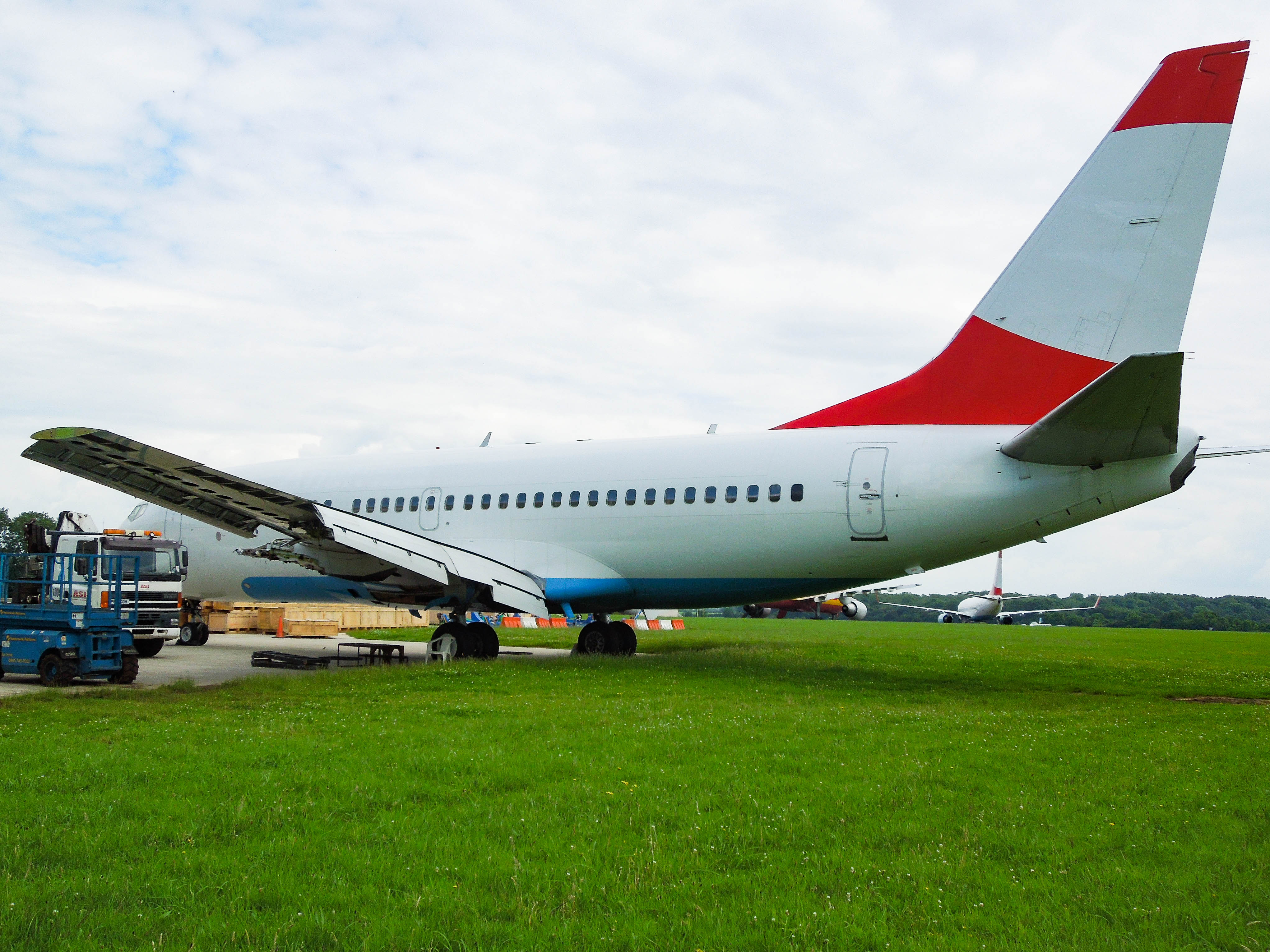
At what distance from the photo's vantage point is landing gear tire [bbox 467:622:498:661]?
17438 mm

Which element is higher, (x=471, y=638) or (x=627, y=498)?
(x=627, y=498)

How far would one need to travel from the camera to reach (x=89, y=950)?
3701 mm

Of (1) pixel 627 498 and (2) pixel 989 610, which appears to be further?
(2) pixel 989 610

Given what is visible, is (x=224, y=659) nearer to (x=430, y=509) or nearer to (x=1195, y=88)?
(x=430, y=509)

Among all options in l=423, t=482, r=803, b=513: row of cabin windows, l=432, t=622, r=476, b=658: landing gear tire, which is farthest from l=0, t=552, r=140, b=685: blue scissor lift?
l=423, t=482, r=803, b=513: row of cabin windows

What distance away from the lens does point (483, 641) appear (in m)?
17.6

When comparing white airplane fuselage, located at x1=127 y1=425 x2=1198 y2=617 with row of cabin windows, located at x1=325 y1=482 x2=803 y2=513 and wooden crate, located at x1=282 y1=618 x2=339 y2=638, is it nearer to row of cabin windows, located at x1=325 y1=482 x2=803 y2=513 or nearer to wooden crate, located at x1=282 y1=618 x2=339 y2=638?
row of cabin windows, located at x1=325 y1=482 x2=803 y2=513

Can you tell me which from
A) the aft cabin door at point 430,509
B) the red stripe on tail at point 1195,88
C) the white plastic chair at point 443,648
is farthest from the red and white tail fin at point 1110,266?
the aft cabin door at point 430,509

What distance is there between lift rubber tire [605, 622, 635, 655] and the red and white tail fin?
8299 millimetres

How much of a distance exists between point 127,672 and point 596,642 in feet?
30.1

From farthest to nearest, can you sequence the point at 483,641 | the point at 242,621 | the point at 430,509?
the point at 242,621
the point at 430,509
the point at 483,641

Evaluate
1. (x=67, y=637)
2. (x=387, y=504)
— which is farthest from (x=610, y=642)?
(x=67, y=637)

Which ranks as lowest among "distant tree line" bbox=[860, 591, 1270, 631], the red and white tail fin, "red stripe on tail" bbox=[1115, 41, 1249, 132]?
"distant tree line" bbox=[860, 591, 1270, 631]

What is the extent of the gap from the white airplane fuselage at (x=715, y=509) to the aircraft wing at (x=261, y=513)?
3.83ft
